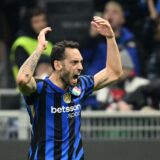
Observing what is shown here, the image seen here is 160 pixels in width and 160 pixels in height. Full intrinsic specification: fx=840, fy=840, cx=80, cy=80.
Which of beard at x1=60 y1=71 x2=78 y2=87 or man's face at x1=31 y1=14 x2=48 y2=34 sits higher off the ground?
man's face at x1=31 y1=14 x2=48 y2=34

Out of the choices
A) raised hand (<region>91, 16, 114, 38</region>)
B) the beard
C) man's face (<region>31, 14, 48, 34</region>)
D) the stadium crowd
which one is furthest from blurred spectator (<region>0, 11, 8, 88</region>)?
the beard

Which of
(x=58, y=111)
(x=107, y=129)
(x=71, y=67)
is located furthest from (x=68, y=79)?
(x=107, y=129)

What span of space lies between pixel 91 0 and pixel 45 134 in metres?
5.36

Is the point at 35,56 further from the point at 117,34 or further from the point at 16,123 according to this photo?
the point at 117,34

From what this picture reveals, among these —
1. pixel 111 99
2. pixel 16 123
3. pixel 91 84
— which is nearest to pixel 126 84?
pixel 111 99

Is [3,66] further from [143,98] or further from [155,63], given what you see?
[143,98]

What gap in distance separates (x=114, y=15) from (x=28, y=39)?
130 cm

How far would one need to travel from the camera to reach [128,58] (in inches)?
441

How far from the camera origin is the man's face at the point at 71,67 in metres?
7.62

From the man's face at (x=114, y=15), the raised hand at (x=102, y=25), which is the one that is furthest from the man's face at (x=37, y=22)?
the raised hand at (x=102, y=25)

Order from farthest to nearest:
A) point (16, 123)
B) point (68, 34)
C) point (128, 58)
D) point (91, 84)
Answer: point (68, 34) < point (128, 58) < point (16, 123) < point (91, 84)

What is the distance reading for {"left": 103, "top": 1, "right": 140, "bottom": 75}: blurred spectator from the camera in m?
11.6

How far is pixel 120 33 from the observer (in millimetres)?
11648

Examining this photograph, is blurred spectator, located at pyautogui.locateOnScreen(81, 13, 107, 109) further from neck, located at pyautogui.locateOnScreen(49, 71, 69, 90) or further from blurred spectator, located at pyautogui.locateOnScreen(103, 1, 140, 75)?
neck, located at pyautogui.locateOnScreen(49, 71, 69, 90)
